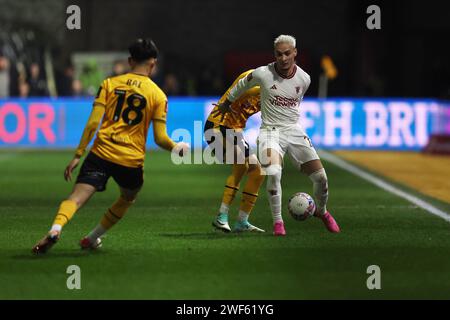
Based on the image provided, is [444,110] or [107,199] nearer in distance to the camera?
[107,199]

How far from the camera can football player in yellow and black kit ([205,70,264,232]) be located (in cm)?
1184

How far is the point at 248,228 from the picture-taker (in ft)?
38.8

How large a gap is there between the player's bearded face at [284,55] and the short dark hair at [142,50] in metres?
1.88

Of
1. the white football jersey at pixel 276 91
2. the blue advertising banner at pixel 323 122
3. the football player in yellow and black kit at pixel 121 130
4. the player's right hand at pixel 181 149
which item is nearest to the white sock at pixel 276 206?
the white football jersey at pixel 276 91

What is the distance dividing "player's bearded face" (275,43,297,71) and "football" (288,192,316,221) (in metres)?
1.43

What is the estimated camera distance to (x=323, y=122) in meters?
27.4

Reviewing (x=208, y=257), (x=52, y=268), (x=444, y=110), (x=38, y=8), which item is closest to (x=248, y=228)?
(x=208, y=257)

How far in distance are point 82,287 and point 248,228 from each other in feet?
12.1

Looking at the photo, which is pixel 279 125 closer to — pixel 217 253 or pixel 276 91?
pixel 276 91

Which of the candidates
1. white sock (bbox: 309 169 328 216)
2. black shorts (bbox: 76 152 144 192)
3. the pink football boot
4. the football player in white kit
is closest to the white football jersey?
the football player in white kit

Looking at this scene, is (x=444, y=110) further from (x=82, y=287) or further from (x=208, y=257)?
(x=82, y=287)

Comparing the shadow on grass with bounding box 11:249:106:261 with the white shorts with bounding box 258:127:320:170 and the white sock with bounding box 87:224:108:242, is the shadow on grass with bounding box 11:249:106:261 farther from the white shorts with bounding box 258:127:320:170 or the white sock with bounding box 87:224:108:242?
the white shorts with bounding box 258:127:320:170

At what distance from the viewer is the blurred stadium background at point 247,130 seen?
932cm

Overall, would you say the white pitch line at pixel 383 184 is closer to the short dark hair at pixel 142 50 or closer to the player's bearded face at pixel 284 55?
the player's bearded face at pixel 284 55
